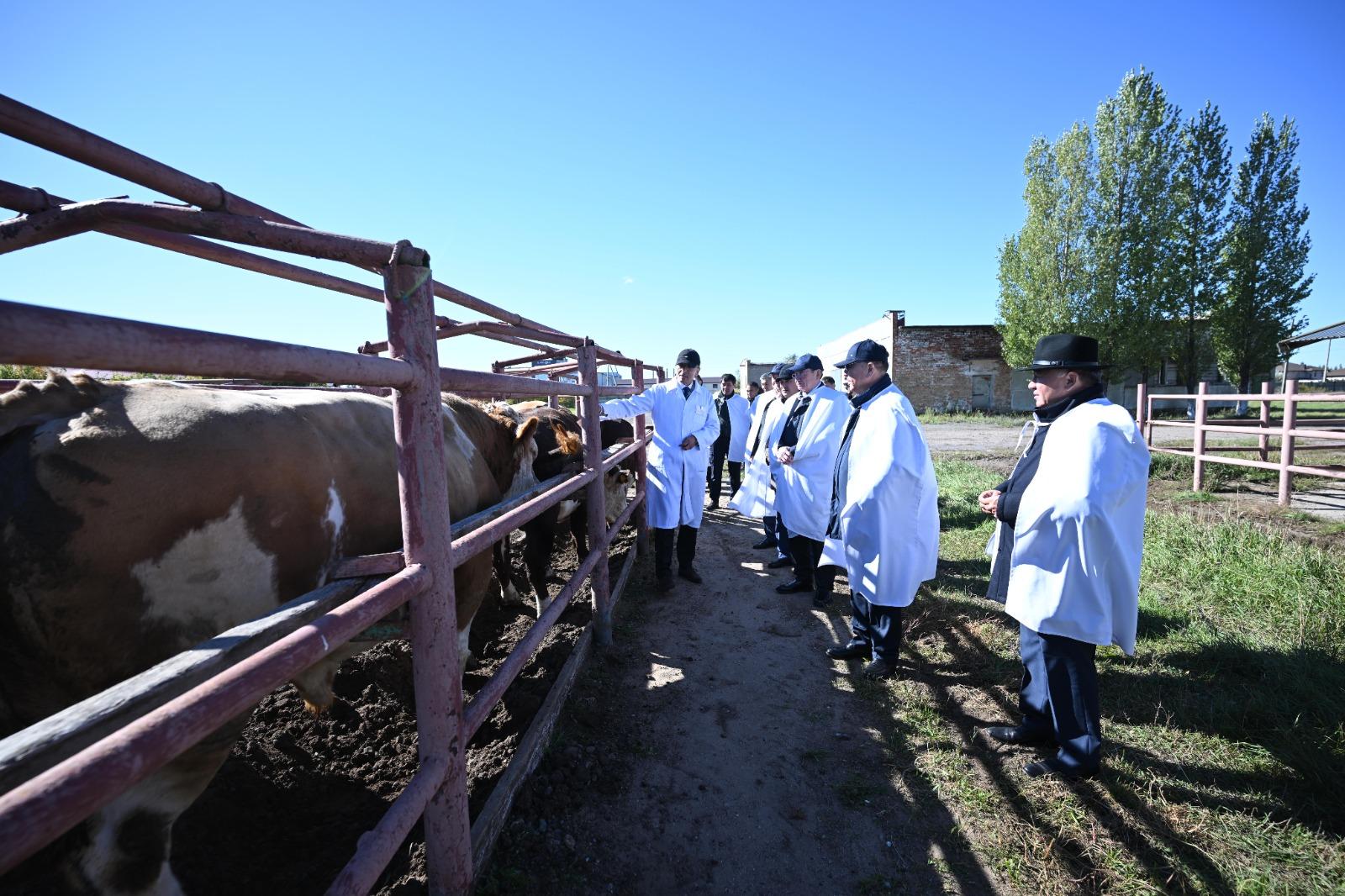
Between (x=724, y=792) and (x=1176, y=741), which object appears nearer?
(x=724, y=792)

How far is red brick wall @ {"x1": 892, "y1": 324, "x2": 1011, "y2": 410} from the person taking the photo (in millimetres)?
27172

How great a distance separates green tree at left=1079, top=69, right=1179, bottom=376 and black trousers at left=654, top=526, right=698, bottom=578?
936 inches

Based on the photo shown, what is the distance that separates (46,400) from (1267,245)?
106ft

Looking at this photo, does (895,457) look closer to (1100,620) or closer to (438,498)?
(1100,620)

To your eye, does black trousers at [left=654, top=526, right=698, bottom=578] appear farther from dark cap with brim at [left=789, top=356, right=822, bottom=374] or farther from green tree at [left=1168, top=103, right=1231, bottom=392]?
green tree at [left=1168, top=103, right=1231, bottom=392]

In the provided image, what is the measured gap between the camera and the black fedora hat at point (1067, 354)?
273 centimetres

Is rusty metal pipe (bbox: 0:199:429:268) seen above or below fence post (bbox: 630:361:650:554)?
above

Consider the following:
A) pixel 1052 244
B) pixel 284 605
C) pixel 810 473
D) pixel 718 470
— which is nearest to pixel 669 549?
pixel 810 473

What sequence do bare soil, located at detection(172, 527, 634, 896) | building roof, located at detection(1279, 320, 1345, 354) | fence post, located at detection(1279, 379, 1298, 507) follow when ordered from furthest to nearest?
building roof, located at detection(1279, 320, 1345, 354), fence post, located at detection(1279, 379, 1298, 507), bare soil, located at detection(172, 527, 634, 896)

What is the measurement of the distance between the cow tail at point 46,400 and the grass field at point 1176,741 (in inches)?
130

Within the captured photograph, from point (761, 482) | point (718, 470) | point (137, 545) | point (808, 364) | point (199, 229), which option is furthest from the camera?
point (718, 470)

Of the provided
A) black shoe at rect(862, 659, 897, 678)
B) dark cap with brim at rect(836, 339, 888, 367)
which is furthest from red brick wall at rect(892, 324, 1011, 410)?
black shoe at rect(862, 659, 897, 678)

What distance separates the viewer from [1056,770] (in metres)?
2.67

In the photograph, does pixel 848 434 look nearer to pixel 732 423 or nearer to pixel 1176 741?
pixel 1176 741
